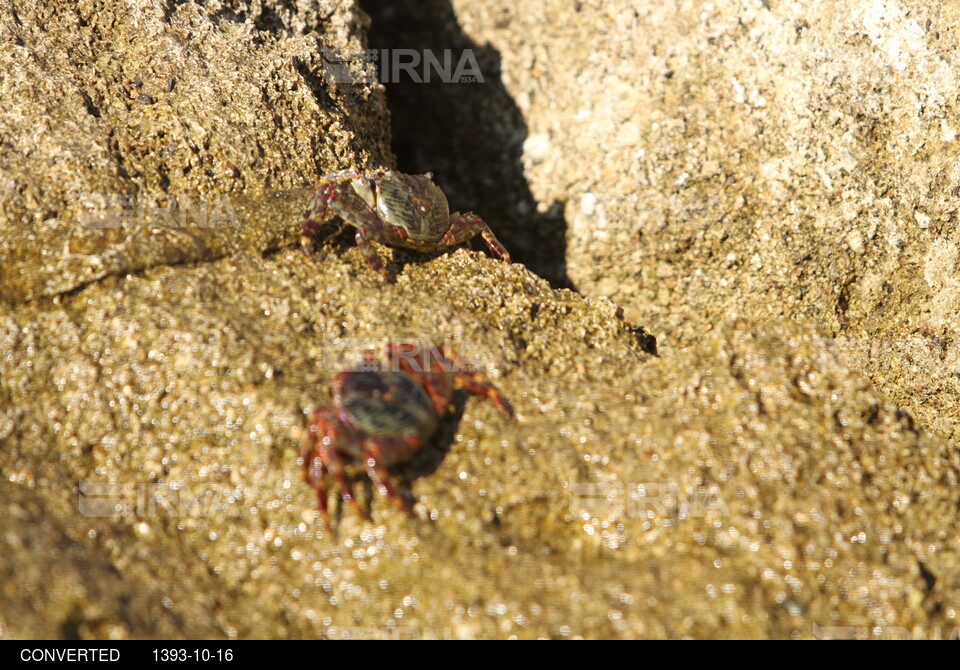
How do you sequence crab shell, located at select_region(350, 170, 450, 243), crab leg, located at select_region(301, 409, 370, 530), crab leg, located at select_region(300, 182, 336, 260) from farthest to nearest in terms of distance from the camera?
crab shell, located at select_region(350, 170, 450, 243), crab leg, located at select_region(300, 182, 336, 260), crab leg, located at select_region(301, 409, 370, 530)

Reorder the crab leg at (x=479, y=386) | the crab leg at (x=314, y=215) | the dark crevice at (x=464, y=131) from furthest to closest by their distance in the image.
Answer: the dark crevice at (x=464, y=131) → the crab leg at (x=314, y=215) → the crab leg at (x=479, y=386)

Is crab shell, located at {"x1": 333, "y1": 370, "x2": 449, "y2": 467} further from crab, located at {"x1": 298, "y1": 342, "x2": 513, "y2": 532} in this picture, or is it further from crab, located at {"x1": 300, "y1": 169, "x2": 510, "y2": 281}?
crab, located at {"x1": 300, "y1": 169, "x2": 510, "y2": 281}

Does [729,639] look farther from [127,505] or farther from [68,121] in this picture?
[68,121]

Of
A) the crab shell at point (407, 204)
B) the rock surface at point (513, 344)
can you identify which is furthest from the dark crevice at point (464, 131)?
the crab shell at point (407, 204)

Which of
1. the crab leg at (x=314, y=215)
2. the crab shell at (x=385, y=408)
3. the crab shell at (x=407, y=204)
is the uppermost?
the crab shell at (x=407, y=204)
